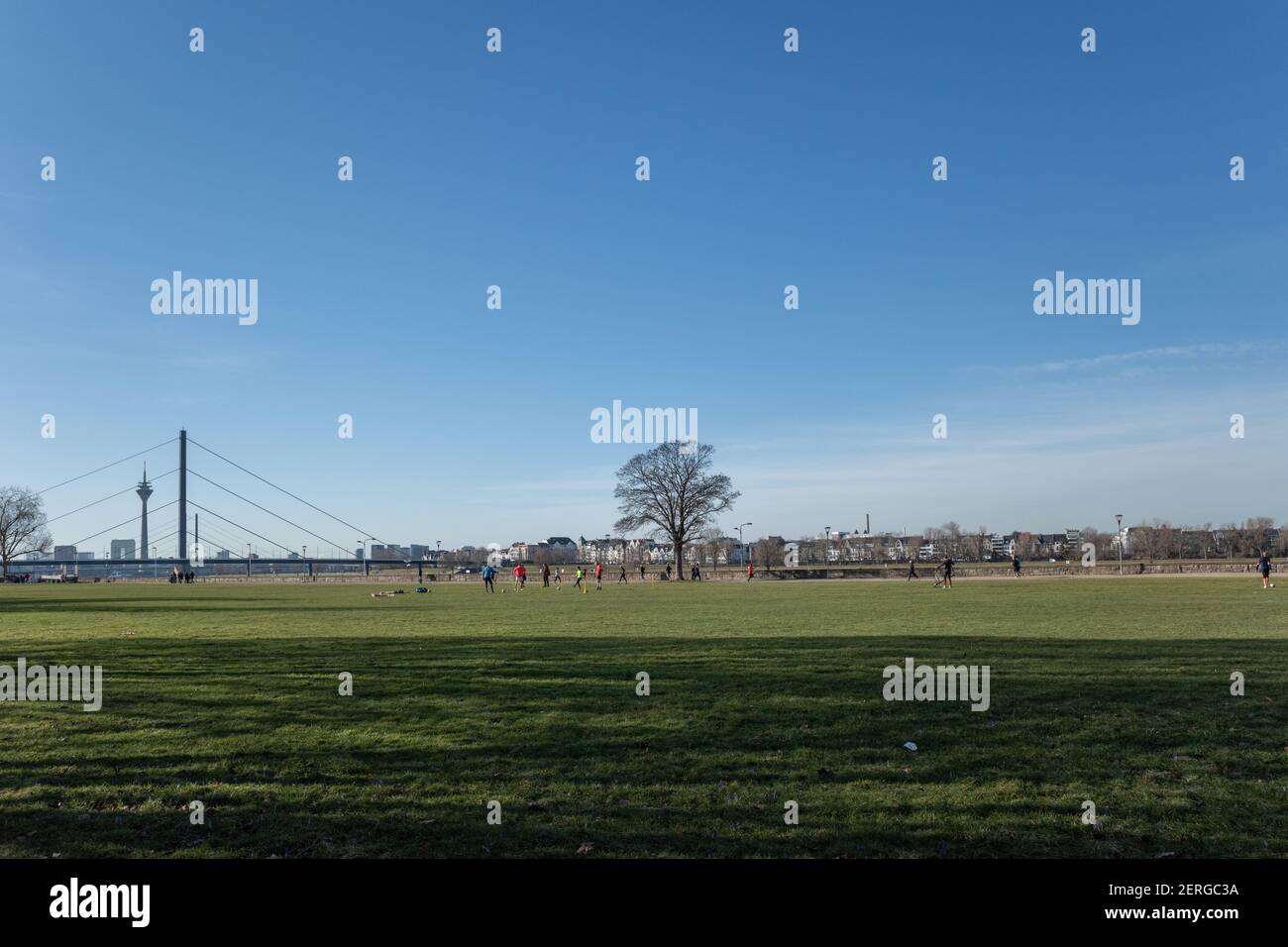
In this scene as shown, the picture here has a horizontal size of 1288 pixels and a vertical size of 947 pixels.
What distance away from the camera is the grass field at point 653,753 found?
19.5 feet

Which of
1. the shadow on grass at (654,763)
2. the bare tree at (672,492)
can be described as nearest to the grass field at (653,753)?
the shadow on grass at (654,763)
